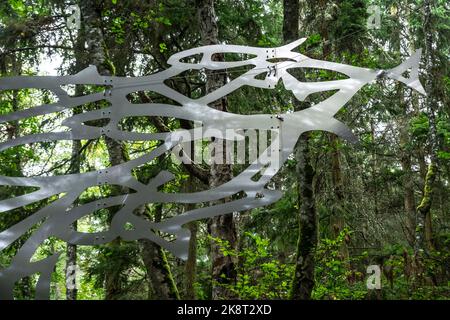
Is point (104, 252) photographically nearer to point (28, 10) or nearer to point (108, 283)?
point (108, 283)

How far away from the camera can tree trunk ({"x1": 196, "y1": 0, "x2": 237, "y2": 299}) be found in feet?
18.4

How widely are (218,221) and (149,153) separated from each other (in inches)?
79.3

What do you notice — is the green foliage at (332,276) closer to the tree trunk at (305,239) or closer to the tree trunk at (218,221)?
the tree trunk at (305,239)

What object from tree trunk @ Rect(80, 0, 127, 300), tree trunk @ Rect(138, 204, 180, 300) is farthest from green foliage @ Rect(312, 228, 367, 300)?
tree trunk @ Rect(80, 0, 127, 300)

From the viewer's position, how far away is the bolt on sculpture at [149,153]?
3.69m

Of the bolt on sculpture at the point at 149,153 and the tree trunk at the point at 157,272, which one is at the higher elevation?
the bolt on sculpture at the point at 149,153

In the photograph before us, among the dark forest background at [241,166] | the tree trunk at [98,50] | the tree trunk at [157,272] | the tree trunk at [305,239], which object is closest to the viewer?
the tree trunk at [305,239]

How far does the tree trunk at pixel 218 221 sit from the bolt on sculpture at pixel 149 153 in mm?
1512

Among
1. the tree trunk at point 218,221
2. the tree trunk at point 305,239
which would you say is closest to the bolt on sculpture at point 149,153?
the tree trunk at point 305,239

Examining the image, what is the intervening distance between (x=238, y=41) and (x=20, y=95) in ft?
16.9

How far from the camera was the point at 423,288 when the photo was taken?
5863 mm

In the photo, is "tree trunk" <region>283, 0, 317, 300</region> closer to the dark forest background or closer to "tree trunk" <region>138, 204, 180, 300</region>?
the dark forest background

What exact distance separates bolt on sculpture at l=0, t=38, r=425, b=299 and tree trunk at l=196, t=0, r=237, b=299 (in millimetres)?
1512

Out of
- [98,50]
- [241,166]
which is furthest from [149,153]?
[241,166]
